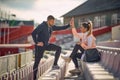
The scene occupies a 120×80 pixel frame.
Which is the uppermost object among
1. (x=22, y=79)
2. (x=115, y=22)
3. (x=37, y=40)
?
(x=115, y=22)

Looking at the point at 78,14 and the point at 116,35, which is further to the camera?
the point at 78,14

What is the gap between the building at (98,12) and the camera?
125 ft

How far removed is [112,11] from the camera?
38469 mm

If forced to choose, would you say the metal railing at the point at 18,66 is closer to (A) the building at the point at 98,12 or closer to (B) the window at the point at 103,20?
(A) the building at the point at 98,12

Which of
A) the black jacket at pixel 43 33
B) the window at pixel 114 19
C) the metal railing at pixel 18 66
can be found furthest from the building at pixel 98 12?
the black jacket at pixel 43 33

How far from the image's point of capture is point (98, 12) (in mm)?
40969

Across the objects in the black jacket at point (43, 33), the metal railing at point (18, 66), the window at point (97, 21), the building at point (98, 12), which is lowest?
the metal railing at point (18, 66)

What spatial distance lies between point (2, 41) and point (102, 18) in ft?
49.9

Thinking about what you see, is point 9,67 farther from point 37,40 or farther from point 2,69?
point 37,40

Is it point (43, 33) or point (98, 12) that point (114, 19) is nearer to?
point (98, 12)

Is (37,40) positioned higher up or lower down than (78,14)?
lower down

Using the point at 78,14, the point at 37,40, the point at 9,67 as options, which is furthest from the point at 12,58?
the point at 78,14

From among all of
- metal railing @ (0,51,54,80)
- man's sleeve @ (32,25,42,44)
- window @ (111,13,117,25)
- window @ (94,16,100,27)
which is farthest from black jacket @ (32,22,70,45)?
window @ (94,16,100,27)

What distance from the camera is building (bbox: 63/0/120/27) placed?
3816 centimetres
